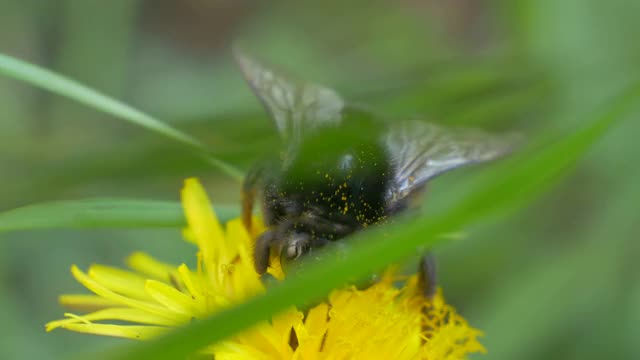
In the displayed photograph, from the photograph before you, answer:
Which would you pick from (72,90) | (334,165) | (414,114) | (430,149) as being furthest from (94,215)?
(414,114)

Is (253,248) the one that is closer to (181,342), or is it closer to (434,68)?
(181,342)

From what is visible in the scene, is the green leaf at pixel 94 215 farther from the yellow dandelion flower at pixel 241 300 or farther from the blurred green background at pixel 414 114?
the blurred green background at pixel 414 114

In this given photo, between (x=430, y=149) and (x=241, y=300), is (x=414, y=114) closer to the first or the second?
(x=430, y=149)

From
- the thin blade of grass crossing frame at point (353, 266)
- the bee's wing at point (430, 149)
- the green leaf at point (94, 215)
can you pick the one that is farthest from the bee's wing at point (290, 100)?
the thin blade of grass crossing frame at point (353, 266)

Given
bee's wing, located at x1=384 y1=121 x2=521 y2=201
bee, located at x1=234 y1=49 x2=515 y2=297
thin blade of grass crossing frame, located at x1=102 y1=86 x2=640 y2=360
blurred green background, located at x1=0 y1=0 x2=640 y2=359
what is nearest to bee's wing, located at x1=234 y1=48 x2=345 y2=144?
bee, located at x1=234 y1=49 x2=515 y2=297

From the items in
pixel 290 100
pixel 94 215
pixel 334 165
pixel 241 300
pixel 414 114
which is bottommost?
pixel 241 300
